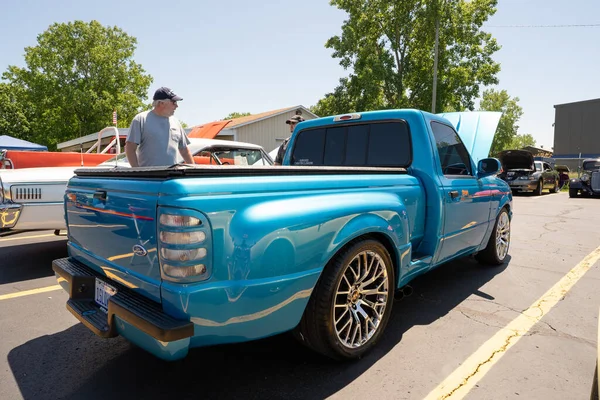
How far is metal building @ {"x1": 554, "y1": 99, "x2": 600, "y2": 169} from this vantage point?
1778 inches

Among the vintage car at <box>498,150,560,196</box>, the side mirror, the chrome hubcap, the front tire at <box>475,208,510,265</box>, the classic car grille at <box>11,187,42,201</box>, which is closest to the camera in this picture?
the chrome hubcap

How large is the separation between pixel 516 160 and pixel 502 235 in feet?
46.5

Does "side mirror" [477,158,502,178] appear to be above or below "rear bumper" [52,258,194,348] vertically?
above

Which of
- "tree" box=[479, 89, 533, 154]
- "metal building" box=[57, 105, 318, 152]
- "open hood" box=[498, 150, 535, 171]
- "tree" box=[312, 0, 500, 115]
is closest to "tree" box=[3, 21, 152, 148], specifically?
"metal building" box=[57, 105, 318, 152]

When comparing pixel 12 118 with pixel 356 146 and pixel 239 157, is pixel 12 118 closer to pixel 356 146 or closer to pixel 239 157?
pixel 239 157

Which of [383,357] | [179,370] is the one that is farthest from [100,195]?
[383,357]

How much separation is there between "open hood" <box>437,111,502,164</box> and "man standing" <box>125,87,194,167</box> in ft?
10.1

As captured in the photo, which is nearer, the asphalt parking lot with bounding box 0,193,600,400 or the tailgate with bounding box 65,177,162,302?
the tailgate with bounding box 65,177,162,302

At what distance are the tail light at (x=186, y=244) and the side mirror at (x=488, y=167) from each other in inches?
131

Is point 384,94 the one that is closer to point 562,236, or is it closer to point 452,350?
point 562,236

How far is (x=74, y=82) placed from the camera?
32.1m

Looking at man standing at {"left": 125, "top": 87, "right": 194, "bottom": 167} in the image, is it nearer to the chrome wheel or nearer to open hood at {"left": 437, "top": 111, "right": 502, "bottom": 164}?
open hood at {"left": 437, "top": 111, "right": 502, "bottom": 164}

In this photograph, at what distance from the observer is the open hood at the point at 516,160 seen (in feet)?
54.1

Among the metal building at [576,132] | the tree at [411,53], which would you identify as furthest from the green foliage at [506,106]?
the tree at [411,53]
